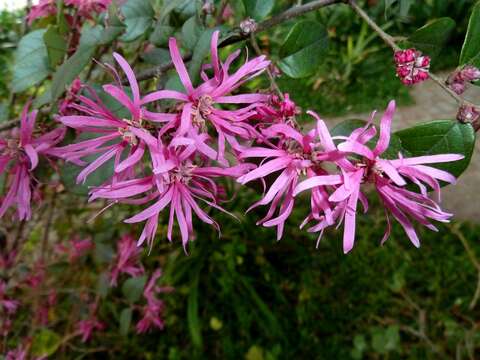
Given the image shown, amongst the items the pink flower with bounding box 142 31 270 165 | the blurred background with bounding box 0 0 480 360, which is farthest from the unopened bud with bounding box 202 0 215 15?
the blurred background with bounding box 0 0 480 360

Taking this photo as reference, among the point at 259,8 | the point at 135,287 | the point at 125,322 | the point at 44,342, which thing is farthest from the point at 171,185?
the point at 44,342

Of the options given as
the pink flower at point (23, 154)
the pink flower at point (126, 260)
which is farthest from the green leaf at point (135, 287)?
the pink flower at point (23, 154)

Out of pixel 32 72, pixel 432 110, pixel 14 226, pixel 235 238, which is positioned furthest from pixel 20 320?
pixel 432 110

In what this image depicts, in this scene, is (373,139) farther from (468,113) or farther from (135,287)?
(135,287)

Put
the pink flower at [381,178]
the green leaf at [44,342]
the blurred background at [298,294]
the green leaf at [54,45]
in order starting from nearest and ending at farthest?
the pink flower at [381,178], the green leaf at [54,45], the green leaf at [44,342], the blurred background at [298,294]

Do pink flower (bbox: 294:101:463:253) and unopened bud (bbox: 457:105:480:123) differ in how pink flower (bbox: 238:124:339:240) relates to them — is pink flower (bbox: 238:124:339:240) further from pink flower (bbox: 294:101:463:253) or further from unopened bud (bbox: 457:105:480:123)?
unopened bud (bbox: 457:105:480:123)

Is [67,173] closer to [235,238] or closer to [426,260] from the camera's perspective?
[235,238]

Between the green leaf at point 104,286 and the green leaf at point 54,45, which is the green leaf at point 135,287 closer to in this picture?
the green leaf at point 104,286
